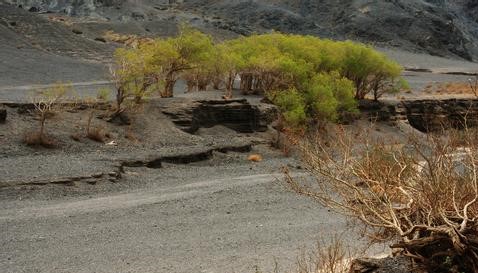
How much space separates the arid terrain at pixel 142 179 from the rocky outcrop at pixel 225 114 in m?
0.06

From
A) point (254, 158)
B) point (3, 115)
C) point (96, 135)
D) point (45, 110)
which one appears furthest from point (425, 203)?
point (254, 158)

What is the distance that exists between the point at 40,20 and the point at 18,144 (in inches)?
1369

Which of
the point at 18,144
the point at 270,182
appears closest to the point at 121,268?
the point at 270,182

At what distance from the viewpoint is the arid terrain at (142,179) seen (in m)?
12.6

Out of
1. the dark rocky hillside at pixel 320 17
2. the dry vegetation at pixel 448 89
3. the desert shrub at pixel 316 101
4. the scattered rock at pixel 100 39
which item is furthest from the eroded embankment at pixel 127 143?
the dark rocky hillside at pixel 320 17

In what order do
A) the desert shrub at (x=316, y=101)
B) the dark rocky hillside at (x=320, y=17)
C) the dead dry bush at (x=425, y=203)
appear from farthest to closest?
the dark rocky hillside at (x=320, y=17) < the desert shrub at (x=316, y=101) < the dead dry bush at (x=425, y=203)

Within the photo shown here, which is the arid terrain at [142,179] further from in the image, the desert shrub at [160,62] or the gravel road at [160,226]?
the desert shrub at [160,62]

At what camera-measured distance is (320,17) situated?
97250 mm

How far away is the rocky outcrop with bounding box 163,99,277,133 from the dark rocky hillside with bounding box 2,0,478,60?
151ft

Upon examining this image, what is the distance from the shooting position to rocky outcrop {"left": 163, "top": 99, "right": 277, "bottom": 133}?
3038 centimetres

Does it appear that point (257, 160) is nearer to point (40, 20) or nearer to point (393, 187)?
point (393, 187)

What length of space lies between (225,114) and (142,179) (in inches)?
466

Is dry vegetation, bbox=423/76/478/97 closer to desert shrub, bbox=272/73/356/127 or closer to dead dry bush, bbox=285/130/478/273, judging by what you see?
desert shrub, bbox=272/73/356/127

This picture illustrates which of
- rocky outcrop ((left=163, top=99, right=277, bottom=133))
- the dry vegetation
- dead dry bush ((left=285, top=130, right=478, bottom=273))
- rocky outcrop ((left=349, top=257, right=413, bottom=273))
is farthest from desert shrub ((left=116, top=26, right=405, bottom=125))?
rocky outcrop ((left=349, top=257, right=413, bottom=273))
